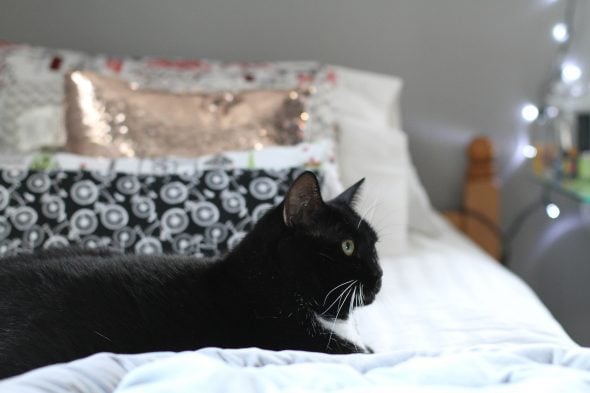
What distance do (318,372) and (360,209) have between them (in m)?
0.87

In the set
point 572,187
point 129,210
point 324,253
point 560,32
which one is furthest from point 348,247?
point 560,32

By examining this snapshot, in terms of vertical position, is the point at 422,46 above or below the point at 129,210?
above

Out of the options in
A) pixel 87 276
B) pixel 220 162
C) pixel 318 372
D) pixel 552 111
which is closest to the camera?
pixel 318 372

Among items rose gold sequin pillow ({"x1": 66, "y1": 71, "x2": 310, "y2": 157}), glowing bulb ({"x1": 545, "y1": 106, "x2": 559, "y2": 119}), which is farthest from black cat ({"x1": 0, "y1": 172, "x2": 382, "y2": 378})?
glowing bulb ({"x1": 545, "y1": 106, "x2": 559, "y2": 119})

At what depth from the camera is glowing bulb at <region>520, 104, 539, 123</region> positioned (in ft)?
7.21

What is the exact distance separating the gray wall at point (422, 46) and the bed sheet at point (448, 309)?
2.14ft

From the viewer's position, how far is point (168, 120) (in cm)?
159

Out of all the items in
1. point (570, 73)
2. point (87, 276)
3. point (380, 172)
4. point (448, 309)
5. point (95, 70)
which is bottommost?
point (448, 309)

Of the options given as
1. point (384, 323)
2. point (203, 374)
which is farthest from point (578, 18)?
point (203, 374)

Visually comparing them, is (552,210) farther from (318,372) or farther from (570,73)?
(318,372)

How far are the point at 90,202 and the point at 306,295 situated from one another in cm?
57

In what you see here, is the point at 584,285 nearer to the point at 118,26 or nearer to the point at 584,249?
the point at 584,249

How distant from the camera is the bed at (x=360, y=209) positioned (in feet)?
2.44

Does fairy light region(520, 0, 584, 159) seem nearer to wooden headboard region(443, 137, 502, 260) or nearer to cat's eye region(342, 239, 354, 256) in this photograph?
wooden headboard region(443, 137, 502, 260)
